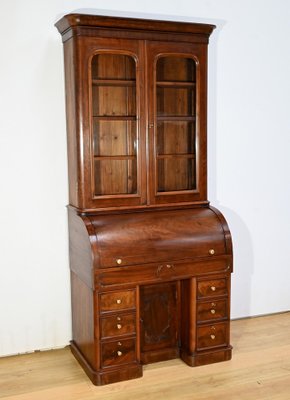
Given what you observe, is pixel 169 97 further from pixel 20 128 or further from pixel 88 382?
pixel 88 382

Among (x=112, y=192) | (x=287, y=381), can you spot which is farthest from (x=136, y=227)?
(x=287, y=381)

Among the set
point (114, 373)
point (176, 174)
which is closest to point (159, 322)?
point (114, 373)

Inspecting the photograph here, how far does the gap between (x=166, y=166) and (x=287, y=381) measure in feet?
4.48

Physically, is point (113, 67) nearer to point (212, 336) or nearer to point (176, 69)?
point (176, 69)

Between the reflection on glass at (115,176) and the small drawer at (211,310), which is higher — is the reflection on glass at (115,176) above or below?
above

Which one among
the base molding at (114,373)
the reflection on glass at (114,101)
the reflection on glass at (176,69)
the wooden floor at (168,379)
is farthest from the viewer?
the reflection on glass at (176,69)

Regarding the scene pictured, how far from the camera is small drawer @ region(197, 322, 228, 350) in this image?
3084 mm

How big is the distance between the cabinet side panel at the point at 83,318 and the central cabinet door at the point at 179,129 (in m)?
0.65

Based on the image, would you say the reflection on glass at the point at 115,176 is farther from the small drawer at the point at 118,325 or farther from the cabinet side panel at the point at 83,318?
the small drawer at the point at 118,325

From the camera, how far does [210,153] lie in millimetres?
3625

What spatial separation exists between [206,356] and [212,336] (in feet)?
0.39

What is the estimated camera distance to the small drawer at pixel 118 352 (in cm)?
285

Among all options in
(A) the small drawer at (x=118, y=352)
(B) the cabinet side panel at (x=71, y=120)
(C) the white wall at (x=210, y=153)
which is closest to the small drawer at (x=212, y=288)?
(A) the small drawer at (x=118, y=352)

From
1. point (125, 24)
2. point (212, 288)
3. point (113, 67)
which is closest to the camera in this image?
point (125, 24)
